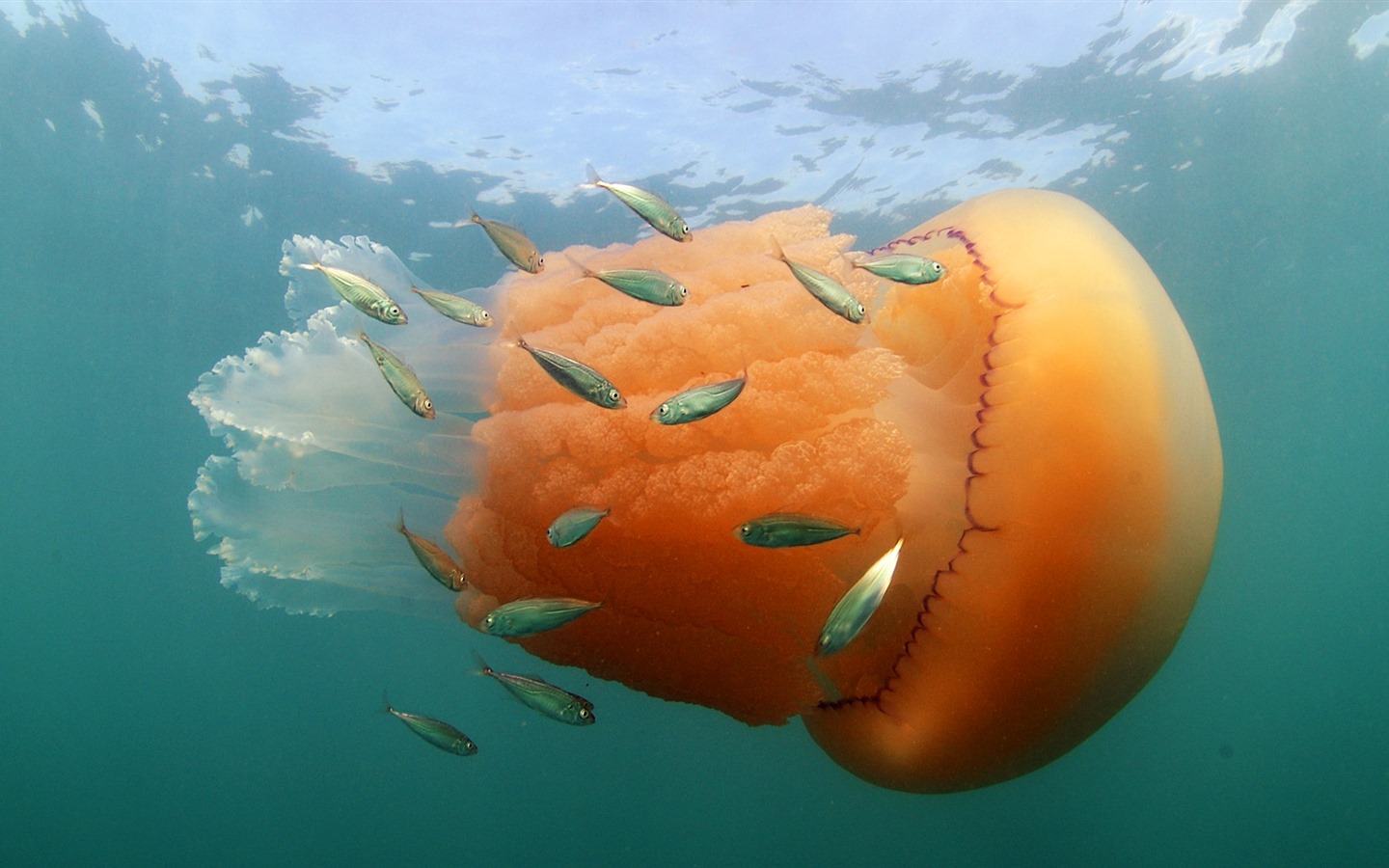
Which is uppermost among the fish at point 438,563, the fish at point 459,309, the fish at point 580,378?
the fish at point 459,309

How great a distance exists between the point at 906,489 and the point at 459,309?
179 cm

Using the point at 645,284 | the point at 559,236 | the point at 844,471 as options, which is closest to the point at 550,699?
the point at 844,471

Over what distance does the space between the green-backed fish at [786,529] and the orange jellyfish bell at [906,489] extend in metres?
0.12

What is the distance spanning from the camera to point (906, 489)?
87.7 inches

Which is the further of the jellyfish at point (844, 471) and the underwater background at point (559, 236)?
the underwater background at point (559, 236)

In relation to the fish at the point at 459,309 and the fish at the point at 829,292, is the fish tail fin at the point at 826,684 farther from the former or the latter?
the fish at the point at 459,309

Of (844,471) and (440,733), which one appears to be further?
(440,733)

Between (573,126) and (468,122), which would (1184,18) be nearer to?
(573,126)

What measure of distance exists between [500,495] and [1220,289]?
2066 centimetres

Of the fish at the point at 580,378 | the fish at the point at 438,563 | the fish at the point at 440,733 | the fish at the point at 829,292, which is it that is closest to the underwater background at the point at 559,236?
A: the fish at the point at 440,733

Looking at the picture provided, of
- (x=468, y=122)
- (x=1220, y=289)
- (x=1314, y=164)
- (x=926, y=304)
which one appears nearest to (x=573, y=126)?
(x=468, y=122)

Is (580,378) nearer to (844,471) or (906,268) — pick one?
(844,471)

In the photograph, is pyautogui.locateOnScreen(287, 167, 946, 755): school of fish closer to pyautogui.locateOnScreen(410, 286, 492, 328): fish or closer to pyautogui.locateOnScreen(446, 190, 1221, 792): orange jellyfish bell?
pyautogui.locateOnScreen(410, 286, 492, 328): fish

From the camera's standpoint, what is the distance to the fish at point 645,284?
237 centimetres
